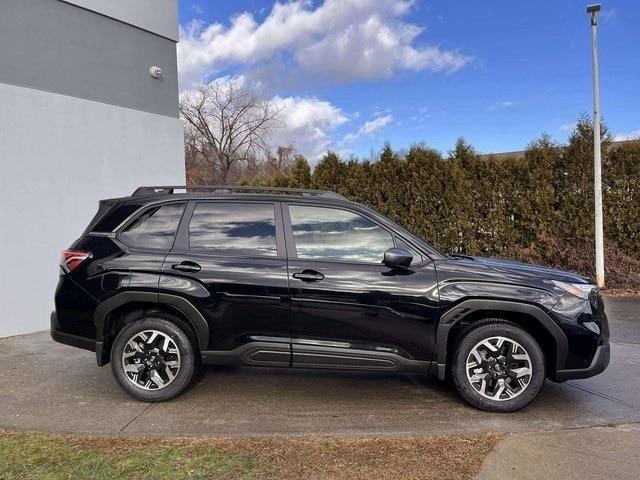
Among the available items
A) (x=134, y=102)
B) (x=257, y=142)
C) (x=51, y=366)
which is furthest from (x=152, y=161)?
(x=257, y=142)

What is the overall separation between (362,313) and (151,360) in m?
1.88

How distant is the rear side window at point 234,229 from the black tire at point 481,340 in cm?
177

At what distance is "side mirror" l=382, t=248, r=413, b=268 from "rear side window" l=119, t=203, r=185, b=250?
6.18ft

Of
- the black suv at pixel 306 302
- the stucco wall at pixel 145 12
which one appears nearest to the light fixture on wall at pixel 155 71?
the stucco wall at pixel 145 12

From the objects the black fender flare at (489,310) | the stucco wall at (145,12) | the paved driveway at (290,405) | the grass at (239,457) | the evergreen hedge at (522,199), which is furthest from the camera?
the evergreen hedge at (522,199)

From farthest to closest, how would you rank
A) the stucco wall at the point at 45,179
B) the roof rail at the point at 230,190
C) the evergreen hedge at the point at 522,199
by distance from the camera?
the evergreen hedge at the point at 522,199, the stucco wall at the point at 45,179, the roof rail at the point at 230,190

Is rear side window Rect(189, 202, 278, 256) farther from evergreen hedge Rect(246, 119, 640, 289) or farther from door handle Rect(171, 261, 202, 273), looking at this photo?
evergreen hedge Rect(246, 119, 640, 289)

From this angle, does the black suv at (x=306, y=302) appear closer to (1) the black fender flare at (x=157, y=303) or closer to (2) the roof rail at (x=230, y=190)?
(1) the black fender flare at (x=157, y=303)

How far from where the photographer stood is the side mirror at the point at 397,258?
4.11 metres

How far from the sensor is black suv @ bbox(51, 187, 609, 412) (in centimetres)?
414

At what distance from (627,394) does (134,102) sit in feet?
25.4

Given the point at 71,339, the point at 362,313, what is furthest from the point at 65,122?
the point at 362,313

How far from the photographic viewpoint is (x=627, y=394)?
180 inches

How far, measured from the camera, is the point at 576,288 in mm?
4188
